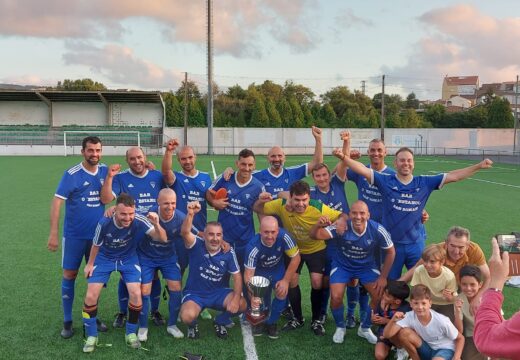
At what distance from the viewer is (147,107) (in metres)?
45.4

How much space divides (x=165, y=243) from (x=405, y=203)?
8.52 ft

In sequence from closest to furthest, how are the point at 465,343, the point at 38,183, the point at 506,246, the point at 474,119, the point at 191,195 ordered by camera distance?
the point at 465,343 → the point at 191,195 → the point at 506,246 → the point at 38,183 → the point at 474,119

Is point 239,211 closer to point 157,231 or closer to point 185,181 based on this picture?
point 185,181

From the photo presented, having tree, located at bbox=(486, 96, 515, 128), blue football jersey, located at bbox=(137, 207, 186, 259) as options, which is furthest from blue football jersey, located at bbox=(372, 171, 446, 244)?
tree, located at bbox=(486, 96, 515, 128)

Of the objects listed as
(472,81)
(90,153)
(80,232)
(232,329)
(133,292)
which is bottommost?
(232,329)

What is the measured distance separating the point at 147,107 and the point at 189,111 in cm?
476

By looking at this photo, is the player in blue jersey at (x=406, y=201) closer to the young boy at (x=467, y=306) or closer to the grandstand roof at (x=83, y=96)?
the young boy at (x=467, y=306)

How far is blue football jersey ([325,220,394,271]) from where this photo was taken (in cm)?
482

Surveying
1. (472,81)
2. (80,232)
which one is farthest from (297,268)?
(472,81)

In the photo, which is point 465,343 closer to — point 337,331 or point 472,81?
point 337,331

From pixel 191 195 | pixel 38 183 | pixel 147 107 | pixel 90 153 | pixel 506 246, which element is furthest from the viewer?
pixel 147 107

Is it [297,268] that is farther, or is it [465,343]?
[297,268]

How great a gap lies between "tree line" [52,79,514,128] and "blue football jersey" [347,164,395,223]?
39458 millimetres

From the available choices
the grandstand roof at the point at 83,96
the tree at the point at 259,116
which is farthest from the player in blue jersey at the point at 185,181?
the tree at the point at 259,116
